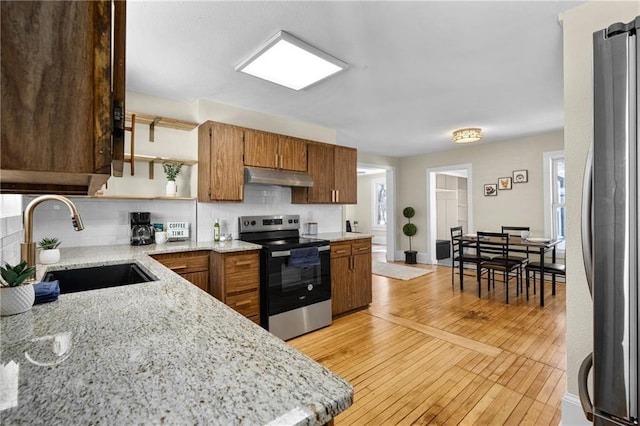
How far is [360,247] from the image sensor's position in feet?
12.1

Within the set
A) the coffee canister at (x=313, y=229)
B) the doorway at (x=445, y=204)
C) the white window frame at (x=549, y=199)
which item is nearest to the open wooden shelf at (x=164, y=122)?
the coffee canister at (x=313, y=229)

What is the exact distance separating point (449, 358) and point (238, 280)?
1912 millimetres

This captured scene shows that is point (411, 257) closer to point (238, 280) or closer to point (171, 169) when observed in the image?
point (238, 280)

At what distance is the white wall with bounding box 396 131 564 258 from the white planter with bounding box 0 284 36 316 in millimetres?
6179

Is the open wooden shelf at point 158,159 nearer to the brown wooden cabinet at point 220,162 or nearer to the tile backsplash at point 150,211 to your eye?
the brown wooden cabinet at point 220,162

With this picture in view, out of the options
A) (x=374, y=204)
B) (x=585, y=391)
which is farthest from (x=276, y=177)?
(x=374, y=204)

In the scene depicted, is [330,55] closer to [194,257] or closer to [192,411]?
[194,257]

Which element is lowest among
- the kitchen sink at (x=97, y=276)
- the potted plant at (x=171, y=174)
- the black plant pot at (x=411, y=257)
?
the black plant pot at (x=411, y=257)

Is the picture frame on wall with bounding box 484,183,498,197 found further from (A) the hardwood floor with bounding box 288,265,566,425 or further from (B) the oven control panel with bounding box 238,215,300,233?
(B) the oven control panel with bounding box 238,215,300,233

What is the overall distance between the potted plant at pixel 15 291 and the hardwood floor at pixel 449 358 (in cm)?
165

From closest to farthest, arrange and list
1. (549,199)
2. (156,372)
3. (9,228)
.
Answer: (156,372), (9,228), (549,199)

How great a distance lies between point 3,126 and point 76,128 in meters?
0.07

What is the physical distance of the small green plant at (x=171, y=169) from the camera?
120 inches

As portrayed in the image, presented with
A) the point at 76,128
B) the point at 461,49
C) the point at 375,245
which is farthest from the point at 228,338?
the point at 375,245
